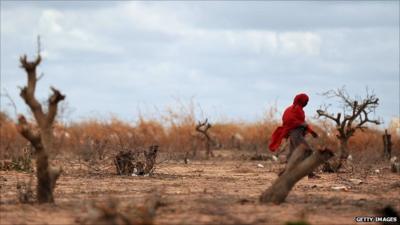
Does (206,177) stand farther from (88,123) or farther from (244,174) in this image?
(88,123)

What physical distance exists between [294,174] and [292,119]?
408 centimetres

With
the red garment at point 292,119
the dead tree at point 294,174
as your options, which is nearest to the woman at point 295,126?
the red garment at point 292,119

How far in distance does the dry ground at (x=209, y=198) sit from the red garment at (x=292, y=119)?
0.93m

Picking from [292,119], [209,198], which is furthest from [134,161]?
[209,198]

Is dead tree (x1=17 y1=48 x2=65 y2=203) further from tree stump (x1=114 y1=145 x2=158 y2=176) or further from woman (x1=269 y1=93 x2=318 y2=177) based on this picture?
tree stump (x1=114 y1=145 x2=158 y2=176)

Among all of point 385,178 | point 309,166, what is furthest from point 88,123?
point 309,166

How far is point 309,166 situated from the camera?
10.9m

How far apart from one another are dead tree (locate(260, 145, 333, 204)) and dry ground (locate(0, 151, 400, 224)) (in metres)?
0.14

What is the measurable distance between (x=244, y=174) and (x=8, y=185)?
6.26 m

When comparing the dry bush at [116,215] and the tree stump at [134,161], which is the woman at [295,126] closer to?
the tree stump at [134,161]

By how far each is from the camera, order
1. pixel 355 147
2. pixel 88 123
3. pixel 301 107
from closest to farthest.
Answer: pixel 301 107 → pixel 355 147 → pixel 88 123

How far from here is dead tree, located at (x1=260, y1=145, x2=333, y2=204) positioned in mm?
10875

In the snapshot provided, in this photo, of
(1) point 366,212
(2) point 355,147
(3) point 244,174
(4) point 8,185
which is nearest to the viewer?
(1) point 366,212

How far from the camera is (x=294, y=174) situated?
1095 centimetres
